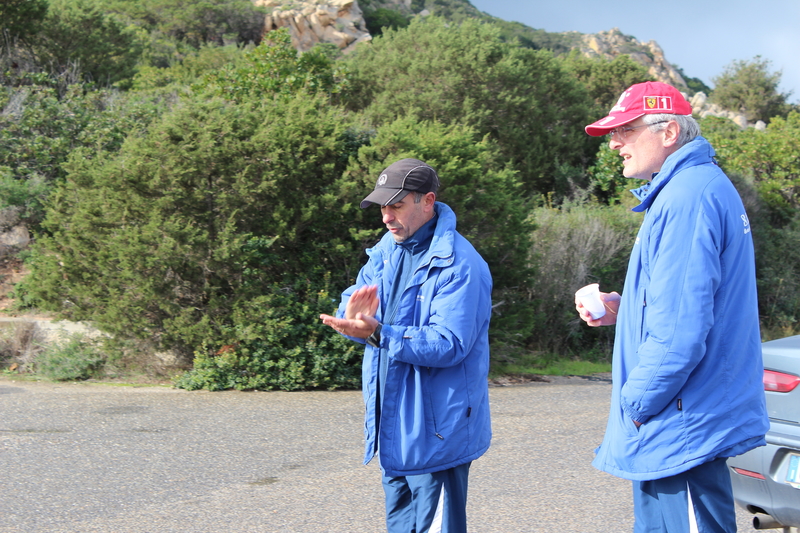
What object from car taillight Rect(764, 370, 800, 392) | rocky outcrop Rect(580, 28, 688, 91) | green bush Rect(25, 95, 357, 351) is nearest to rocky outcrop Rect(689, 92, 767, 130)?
rocky outcrop Rect(580, 28, 688, 91)

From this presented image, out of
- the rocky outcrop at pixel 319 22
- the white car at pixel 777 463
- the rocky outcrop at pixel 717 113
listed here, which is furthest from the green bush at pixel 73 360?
the rocky outcrop at pixel 717 113

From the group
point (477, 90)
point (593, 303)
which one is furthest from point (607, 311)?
point (477, 90)

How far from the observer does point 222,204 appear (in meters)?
7.56

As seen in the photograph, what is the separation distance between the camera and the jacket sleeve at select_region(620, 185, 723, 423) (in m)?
2.21

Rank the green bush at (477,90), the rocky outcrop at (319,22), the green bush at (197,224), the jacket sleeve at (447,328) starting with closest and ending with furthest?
the jacket sleeve at (447,328) < the green bush at (197,224) < the green bush at (477,90) < the rocky outcrop at (319,22)

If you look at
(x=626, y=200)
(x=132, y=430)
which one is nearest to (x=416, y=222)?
Answer: (x=132, y=430)

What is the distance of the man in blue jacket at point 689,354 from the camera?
224cm

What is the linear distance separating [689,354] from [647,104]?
0.88 m

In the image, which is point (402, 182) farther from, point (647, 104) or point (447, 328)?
point (647, 104)

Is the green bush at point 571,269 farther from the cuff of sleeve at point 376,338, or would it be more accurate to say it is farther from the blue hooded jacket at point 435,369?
the cuff of sleeve at point 376,338

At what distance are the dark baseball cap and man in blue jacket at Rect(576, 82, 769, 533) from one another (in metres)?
0.92

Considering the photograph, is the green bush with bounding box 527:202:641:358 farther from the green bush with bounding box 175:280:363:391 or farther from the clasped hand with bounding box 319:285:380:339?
the clasped hand with bounding box 319:285:380:339

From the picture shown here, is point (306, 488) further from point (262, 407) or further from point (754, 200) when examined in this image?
point (754, 200)

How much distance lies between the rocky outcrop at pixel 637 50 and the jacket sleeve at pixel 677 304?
79872 mm
